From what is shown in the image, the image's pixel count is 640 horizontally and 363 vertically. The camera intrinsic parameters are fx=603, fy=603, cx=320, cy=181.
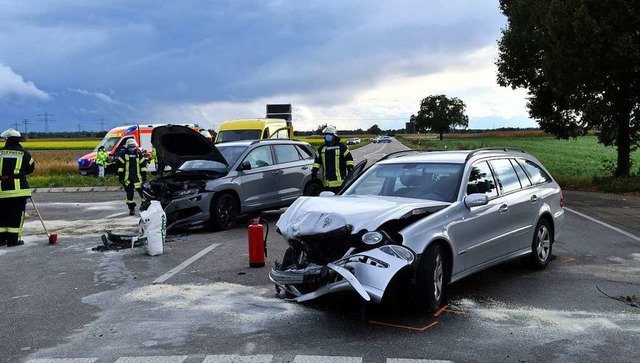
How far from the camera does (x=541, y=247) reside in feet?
26.4

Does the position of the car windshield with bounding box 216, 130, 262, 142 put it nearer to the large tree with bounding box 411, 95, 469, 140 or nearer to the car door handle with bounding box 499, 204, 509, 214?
the car door handle with bounding box 499, 204, 509, 214

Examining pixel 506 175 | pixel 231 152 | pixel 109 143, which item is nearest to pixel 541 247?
pixel 506 175

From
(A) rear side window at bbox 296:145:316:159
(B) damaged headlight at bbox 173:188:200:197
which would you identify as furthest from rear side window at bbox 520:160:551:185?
(A) rear side window at bbox 296:145:316:159

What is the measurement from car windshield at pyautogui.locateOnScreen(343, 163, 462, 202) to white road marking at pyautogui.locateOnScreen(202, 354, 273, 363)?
276 centimetres

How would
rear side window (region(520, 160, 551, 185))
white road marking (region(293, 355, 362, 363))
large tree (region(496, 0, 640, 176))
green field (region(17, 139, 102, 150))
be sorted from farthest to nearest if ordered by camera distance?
green field (region(17, 139, 102, 150)) < large tree (region(496, 0, 640, 176)) < rear side window (region(520, 160, 551, 185)) < white road marking (region(293, 355, 362, 363))

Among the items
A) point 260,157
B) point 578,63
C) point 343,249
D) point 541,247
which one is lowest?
point 541,247

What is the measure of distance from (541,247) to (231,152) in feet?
23.1

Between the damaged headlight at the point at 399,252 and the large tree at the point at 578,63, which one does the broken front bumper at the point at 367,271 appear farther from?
the large tree at the point at 578,63

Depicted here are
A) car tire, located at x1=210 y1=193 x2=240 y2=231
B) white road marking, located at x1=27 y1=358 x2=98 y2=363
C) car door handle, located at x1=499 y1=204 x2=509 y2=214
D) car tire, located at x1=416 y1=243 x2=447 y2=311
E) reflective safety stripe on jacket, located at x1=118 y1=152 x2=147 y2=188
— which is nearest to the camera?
white road marking, located at x1=27 y1=358 x2=98 y2=363

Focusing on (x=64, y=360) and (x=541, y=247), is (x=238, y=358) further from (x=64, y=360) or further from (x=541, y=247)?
(x=541, y=247)

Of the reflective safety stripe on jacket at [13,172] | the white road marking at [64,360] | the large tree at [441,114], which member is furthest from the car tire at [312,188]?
the large tree at [441,114]

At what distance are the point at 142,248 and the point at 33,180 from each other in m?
17.3

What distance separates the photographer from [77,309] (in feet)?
21.0

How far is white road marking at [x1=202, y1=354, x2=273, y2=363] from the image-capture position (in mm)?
4645
